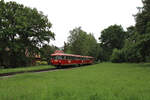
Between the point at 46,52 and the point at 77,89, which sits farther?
the point at 46,52

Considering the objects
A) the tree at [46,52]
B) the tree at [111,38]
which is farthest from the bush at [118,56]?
the tree at [46,52]

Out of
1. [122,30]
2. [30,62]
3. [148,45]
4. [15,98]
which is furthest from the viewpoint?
[122,30]

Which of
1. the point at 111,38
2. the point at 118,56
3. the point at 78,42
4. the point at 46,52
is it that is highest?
the point at 111,38

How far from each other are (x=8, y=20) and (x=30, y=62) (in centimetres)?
1225

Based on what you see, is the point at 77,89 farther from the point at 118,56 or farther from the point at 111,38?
the point at 111,38

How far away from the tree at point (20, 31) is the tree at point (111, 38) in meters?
40.0

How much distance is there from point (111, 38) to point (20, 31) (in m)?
48.5

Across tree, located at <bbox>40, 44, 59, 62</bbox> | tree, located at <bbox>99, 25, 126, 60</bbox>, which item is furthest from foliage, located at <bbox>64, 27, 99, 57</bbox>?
tree, located at <bbox>99, 25, 126, 60</bbox>

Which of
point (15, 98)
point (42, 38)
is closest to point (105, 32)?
point (42, 38)

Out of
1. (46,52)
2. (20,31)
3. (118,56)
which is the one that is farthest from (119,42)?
(20,31)

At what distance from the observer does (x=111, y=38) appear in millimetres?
69688

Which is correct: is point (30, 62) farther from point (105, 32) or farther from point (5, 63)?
point (105, 32)

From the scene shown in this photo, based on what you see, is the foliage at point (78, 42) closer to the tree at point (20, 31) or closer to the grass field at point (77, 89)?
the tree at point (20, 31)

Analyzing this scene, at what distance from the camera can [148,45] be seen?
25312 millimetres
